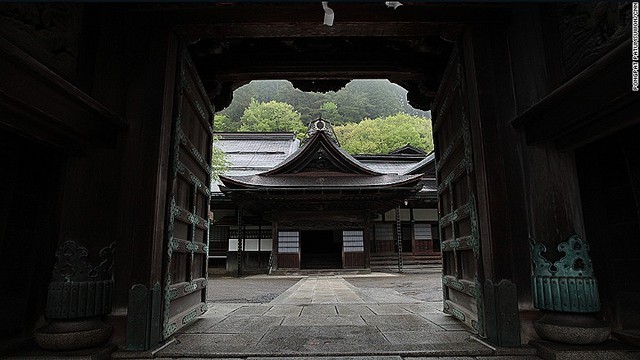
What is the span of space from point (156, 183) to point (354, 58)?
2.75 metres

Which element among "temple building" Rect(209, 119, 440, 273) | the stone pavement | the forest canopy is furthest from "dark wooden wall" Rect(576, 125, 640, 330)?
the forest canopy

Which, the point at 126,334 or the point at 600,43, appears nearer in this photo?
the point at 600,43

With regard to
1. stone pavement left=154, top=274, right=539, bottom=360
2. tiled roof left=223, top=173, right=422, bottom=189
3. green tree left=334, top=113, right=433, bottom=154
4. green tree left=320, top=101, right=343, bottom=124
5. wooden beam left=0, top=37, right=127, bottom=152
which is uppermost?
green tree left=320, top=101, right=343, bottom=124

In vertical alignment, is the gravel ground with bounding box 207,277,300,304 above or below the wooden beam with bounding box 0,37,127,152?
below

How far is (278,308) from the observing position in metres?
4.87

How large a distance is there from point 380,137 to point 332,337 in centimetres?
3753

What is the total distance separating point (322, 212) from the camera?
51.1 feet

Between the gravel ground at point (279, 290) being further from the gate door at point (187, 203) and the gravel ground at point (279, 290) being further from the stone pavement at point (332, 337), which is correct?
the gate door at point (187, 203)

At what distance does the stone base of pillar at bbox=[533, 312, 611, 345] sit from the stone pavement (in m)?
0.19

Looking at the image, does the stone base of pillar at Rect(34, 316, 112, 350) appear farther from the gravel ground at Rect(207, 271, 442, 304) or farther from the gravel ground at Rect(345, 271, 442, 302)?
the gravel ground at Rect(345, 271, 442, 302)

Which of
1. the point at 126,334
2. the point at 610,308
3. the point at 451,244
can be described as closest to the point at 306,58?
the point at 451,244

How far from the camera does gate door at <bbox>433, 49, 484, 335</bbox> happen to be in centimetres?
303

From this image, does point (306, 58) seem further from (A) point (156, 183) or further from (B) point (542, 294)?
(B) point (542, 294)

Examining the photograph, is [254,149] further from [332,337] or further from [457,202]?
[332,337]
